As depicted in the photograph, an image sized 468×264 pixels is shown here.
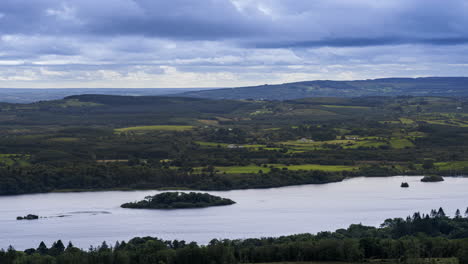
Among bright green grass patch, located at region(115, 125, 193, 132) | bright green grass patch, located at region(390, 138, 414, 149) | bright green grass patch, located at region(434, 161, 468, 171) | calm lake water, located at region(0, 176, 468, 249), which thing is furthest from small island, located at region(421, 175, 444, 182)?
bright green grass patch, located at region(115, 125, 193, 132)

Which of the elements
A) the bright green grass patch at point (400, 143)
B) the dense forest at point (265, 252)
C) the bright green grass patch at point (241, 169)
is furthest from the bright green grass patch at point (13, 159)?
the bright green grass patch at point (400, 143)

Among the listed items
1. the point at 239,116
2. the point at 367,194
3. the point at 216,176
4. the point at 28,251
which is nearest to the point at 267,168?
the point at 216,176

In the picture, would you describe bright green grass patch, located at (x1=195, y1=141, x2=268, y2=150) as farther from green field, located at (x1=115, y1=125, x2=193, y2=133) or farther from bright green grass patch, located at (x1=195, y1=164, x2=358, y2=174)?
green field, located at (x1=115, y1=125, x2=193, y2=133)

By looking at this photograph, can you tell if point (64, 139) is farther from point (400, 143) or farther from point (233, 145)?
point (400, 143)

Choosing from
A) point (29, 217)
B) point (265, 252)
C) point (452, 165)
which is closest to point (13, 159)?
point (29, 217)

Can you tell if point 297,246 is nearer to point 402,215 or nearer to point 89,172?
point 402,215

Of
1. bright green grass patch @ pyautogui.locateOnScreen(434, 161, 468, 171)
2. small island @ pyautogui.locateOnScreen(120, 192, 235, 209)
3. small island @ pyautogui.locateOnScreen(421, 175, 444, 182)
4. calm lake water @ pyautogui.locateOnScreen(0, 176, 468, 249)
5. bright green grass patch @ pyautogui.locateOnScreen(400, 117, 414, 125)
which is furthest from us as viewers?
bright green grass patch @ pyautogui.locateOnScreen(400, 117, 414, 125)
